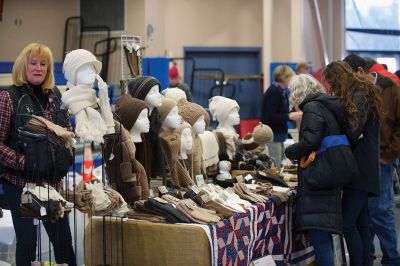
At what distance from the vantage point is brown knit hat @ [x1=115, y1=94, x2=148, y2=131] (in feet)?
11.8

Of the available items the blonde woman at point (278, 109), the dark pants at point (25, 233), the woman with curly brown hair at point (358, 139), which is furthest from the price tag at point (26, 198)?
the blonde woman at point (278, 109)

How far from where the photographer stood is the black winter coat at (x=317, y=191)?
12.5ft

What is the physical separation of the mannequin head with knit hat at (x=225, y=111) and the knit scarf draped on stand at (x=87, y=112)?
1775mm

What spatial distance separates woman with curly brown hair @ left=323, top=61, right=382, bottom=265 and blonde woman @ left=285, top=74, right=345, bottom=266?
0.13 metres

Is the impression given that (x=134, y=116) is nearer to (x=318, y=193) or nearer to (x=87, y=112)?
(x=87, y=112)

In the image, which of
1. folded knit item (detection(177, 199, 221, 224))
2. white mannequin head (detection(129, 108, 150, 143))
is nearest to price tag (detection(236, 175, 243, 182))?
white mannequin head (detection(129, 108, 150, 143))

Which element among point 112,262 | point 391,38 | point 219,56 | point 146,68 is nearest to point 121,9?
point 219,56

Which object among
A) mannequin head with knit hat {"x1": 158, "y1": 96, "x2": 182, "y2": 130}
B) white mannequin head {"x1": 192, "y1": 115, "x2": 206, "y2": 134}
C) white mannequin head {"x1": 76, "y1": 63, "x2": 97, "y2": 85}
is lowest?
white mannequin head {"x1": 192, "y1": 115, "x2": 206, "y2": 134}

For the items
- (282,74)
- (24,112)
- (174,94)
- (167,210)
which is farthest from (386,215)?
(24,112)

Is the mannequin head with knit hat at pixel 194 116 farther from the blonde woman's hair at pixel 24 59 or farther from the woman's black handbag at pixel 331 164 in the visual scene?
the blonde woman's hair at pixel 24 59

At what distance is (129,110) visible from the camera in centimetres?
362

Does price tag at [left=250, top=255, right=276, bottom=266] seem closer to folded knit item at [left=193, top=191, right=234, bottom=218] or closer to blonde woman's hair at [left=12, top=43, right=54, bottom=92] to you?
folded knit item at [left=193, top=191, right=234, bottom=218]

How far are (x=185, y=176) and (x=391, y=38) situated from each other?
1042 centimetres

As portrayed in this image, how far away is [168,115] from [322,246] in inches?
47.7
